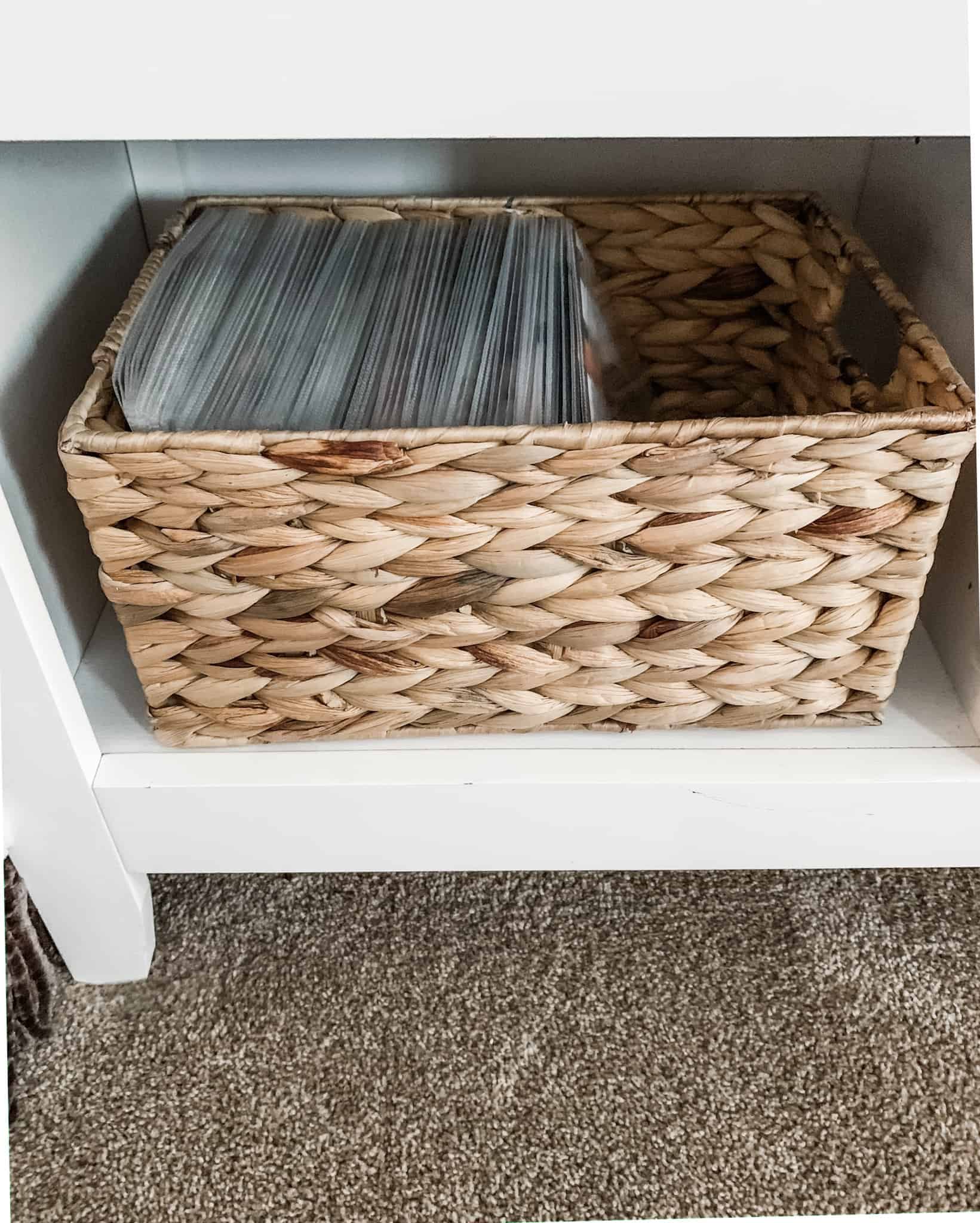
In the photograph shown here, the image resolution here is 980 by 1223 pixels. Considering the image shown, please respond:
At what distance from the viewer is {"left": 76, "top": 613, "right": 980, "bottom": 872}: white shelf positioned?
0.54 m

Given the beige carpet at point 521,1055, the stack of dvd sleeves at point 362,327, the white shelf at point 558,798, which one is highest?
the stack of dvd sleeves at point 362,327

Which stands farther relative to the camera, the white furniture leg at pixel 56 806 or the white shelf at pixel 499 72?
the white furniture leg at pixel 56 806

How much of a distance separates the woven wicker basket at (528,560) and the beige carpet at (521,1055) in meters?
0.18

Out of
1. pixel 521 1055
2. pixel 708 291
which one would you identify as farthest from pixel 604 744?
pixel 708 291

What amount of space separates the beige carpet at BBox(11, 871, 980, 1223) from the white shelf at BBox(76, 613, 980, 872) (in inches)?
3.9

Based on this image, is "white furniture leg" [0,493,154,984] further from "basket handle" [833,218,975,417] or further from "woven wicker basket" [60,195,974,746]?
"basket handle" [833,218,975,417]

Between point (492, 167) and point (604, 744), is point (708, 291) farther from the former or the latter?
point (604, 744)

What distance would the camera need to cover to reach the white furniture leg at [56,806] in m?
0.48

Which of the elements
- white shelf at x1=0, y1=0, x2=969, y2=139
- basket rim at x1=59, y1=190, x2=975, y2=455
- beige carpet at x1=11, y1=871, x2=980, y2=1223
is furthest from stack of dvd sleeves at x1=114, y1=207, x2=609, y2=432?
beige carpet at x1=11, y1=871, x2=980, y2=1223

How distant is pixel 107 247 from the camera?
66cm

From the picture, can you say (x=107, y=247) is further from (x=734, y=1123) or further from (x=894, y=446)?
(x=734, y=1123)

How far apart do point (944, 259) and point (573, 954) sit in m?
0.46

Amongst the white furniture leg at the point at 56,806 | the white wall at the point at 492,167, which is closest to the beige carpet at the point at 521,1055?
the white furniture leg at the point at 56,806

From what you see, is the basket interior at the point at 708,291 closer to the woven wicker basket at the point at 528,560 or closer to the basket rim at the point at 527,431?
the woven wicker basket at the point at 528,560
